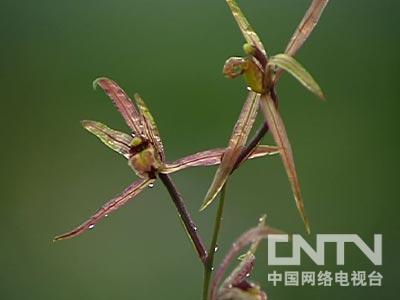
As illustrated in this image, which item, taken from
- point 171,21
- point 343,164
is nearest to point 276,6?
point 171,21

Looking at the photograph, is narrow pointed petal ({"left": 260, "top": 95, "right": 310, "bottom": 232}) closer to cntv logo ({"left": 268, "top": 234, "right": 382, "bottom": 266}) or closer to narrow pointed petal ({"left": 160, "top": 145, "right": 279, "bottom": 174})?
narrow pointed petal ({"left": 160, "top": 145, "right": 279, "bottom": 174})

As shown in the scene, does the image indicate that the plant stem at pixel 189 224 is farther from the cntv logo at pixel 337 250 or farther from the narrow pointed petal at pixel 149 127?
the cntv logo at pixel 337 250

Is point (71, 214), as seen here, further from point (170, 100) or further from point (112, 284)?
point (170, 100)

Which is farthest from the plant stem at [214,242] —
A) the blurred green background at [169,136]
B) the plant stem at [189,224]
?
the blurred green background at [169,136]

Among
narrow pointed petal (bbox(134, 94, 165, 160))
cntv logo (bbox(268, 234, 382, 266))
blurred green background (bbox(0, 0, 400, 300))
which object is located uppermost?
narrow pointed petal (bbox(134, 94, 165, 160))

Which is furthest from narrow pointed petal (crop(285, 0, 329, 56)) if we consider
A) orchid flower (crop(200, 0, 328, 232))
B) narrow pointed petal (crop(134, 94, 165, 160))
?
narrow pointed petal (crop(134, 94, 165, 160))

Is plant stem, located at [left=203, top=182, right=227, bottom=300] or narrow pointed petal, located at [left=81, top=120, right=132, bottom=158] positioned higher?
narrow pointed petal, located at [left=81, top=120, right=132, bottom=158]

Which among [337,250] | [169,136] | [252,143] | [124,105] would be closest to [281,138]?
[252,143]
